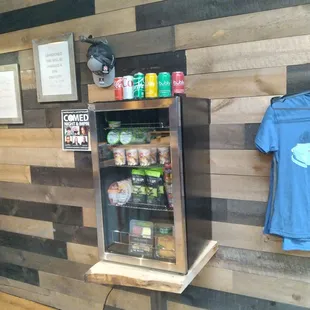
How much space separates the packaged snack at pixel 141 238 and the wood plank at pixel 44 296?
0.79 m

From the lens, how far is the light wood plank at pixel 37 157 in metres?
2.20

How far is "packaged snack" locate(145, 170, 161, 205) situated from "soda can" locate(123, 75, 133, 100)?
397 mm

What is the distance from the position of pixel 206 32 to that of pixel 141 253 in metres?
1.18

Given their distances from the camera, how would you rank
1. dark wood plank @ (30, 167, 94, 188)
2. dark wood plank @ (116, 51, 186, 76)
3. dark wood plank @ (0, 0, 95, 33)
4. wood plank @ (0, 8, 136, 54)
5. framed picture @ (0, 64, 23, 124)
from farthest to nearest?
framed picture @ (0, 64, 23, 124) < dark wood plank @ (30, 167, 94, 188) < dark wood plank @ (0, 0, 95, 33) < wood plank @ (0, 8, 136, 54) < dark wood plank @ (116, 51, 186, 76)

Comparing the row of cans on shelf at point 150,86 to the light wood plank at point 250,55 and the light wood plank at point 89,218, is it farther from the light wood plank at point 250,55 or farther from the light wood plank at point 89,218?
the light wood plank at point 89,218

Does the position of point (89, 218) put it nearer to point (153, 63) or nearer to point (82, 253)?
point (82, 253)

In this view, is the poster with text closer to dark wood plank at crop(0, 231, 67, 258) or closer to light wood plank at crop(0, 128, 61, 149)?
light wood plank at crop(0, 128, 61, 149)

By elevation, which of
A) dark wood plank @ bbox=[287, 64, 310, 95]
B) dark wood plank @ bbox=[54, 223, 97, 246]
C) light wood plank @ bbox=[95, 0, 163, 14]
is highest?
light wood plank @ bbox=[95, 0, 163, 14]

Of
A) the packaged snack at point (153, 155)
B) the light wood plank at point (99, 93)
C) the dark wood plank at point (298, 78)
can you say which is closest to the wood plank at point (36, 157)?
the light wood plank at point (99, 93)

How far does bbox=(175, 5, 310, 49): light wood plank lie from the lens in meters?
1.52

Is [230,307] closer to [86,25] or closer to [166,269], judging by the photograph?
[166,269]

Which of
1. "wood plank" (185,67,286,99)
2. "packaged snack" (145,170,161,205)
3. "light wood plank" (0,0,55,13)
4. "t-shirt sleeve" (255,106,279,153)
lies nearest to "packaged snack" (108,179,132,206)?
"packaged snack" (145,170,161,205)

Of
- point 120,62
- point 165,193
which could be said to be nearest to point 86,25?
point 120,62

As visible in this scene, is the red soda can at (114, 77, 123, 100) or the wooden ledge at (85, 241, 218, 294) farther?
the red soda can at (114, 77, 123, 100)
